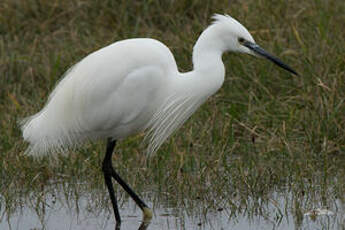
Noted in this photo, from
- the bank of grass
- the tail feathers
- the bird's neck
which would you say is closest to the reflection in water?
the bank of grass

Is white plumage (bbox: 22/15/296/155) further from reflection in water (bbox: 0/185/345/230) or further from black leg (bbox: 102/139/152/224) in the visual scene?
reflection in water (bbox: 0/185/345/230)

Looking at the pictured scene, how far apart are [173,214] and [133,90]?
0.85m

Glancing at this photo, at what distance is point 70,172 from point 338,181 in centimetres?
188

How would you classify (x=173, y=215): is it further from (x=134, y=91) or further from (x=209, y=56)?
(x=209, y=56)

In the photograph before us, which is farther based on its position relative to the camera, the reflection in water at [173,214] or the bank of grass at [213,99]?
the bank of grass at [213,99]

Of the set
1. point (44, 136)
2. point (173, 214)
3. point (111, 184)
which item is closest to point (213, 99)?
point (111, 184)

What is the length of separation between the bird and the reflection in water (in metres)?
0.16

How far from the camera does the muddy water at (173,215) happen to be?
5242 millimetres

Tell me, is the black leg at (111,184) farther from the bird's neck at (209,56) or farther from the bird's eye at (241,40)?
the bird's eye at (241,40)

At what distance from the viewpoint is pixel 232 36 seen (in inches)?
208

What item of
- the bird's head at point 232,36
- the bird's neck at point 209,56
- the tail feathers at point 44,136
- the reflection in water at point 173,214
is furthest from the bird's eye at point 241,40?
the tail feathers at point 44,136

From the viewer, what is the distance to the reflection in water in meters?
5.25

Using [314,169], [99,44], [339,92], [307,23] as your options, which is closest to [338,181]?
[314,169]

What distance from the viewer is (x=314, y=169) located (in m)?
5.93
